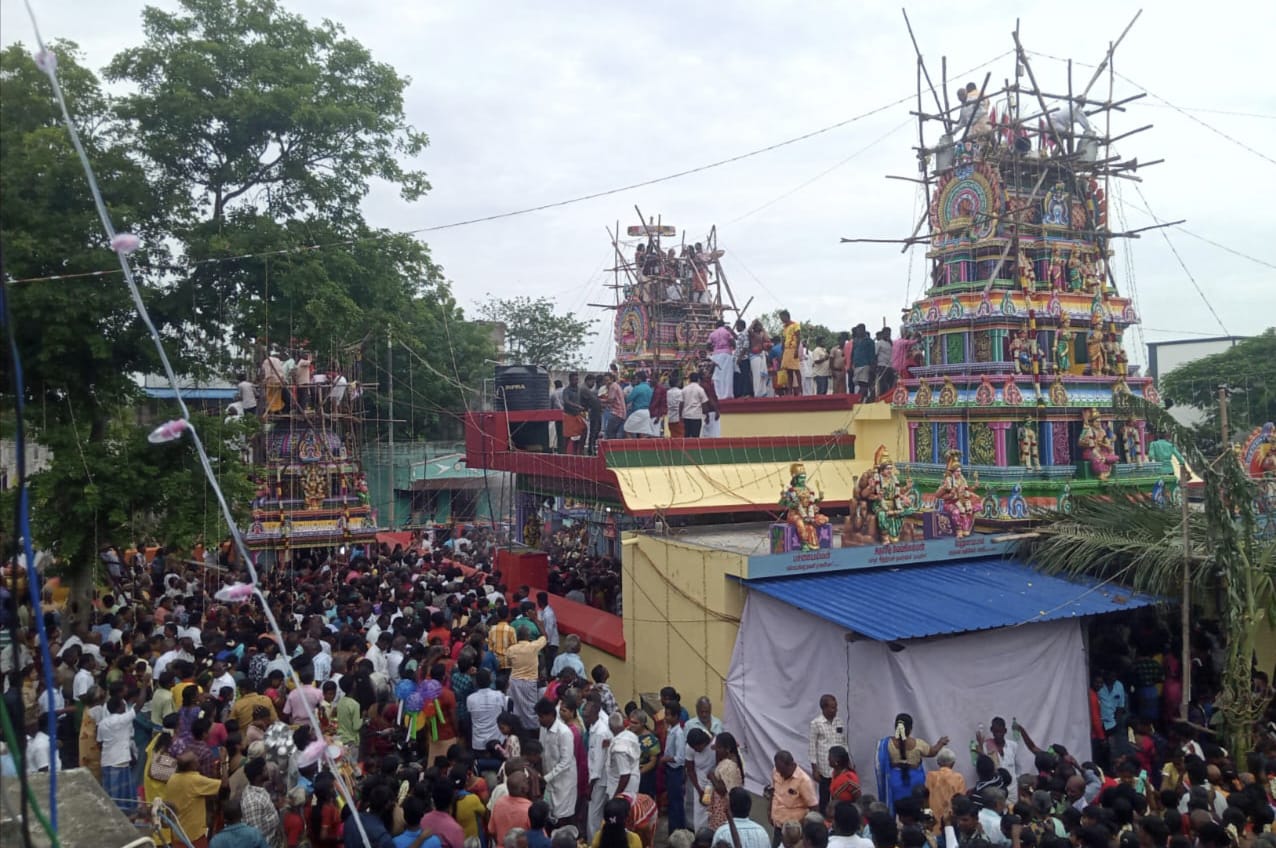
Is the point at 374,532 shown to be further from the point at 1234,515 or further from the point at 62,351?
the point at 1234,515

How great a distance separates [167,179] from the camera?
16.8 meters

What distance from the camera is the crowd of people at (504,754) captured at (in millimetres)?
6027

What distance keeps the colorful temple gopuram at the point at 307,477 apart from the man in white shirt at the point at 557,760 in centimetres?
1318

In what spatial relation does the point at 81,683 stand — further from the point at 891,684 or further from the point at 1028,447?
the point at 1028,447

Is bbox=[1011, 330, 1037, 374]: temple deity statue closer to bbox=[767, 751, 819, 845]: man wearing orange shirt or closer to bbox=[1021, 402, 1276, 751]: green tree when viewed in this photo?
bbox=[1021, 402, 1276, 751]: green tree

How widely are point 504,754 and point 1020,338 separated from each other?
31.0 ft

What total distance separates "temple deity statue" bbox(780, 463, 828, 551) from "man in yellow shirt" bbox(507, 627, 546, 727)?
3.28 metres

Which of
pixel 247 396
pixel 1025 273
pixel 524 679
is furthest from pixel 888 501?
pixel 247 396

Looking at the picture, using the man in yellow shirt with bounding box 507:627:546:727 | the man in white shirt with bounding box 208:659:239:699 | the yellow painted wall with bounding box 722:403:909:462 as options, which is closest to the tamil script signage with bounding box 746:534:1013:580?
the man in yellow shirt with bounding box 507:627:546:727

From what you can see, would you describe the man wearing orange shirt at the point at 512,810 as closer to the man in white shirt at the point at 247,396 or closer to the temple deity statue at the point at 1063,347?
the temple deity statue at the point at 1063,347

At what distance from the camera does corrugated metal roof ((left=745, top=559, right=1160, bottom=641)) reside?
31.6ft

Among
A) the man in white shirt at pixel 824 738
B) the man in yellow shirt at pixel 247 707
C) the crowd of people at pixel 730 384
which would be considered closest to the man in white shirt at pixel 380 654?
the man in yellow shirt at pixel 247 707

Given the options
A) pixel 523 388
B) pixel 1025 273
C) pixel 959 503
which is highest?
pixel 1025 273

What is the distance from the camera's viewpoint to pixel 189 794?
6855 mm
